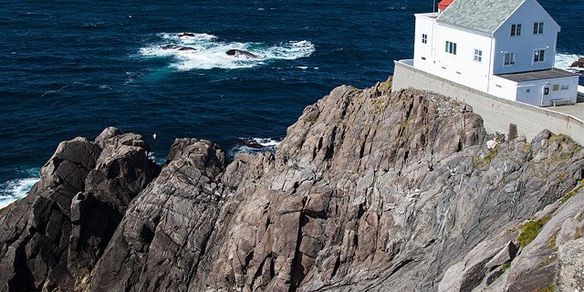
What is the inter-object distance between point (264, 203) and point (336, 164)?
6590 millimetres

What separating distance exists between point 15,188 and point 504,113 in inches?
2029

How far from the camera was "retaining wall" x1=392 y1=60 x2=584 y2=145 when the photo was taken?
5922 cm

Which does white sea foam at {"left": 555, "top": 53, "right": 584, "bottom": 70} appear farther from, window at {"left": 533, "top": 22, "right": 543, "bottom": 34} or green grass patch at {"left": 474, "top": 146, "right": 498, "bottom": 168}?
green grass patch at {"left": 474, "top": 146, "right": 498, "bottom": 168}

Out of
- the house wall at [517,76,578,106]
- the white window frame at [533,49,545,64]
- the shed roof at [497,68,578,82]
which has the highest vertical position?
the white window frame at [533,49,545,64]

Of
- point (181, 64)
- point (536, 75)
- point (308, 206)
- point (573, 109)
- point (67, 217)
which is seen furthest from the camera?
point (181, 64)

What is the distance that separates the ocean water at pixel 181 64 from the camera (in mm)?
102125

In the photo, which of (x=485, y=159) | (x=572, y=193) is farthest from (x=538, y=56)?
(x=572, y=193)

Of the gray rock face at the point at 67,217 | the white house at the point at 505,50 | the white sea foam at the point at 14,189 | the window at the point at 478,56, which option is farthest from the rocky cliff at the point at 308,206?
the white sea foam at the point at 14,189

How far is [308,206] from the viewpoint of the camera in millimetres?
64438

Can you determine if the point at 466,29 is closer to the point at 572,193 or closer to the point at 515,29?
the point at 515,29

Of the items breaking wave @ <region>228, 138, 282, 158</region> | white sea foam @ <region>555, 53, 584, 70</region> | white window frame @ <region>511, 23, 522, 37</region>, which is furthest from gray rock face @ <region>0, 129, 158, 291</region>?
white sea foam @ <region>555, 53, 584, 70</region>

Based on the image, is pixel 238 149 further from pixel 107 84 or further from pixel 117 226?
pixel 107 84

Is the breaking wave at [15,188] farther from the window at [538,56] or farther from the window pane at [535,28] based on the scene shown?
the window pane at [535,28]

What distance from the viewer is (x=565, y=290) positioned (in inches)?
1374
